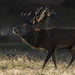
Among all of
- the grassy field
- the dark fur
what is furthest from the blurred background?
the dark fur

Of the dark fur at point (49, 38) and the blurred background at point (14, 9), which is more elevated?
the dark fur at point (49, 38)

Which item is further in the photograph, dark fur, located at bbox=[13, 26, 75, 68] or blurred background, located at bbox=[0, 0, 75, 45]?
blurred background, located at bbox=[0, 0, 75, 45]

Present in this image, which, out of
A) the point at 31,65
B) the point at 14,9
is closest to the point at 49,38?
the point at 31,65

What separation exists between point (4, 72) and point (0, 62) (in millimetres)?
1708

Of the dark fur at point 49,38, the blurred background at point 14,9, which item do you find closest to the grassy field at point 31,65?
the dark fur at point 49,38

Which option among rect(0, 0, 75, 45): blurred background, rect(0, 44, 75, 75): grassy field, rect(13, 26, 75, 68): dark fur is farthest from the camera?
rect(0, 0, 75, 45): blurred background

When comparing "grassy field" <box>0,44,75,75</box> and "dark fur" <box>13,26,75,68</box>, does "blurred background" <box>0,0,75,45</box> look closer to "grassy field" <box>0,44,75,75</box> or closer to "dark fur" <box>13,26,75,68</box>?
"grassy field" <box>0,44,75,75</box>

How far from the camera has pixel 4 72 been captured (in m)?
10.2

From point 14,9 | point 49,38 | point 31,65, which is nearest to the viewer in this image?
point 49,38

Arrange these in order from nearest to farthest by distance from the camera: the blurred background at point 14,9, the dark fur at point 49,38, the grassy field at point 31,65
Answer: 1. the grassy field at point 31,65
2. the dark fur at point 49,38
3. the blurred background at point 14,9

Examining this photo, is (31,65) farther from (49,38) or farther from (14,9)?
(14,9)

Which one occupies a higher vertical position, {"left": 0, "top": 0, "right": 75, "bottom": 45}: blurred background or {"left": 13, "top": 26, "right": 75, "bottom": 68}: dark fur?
{"left": 13, "top": 26, "right": 75, "bottom": 68}: dark fur

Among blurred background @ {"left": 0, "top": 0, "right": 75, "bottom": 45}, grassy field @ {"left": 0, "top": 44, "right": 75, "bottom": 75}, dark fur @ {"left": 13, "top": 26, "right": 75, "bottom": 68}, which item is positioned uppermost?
dark fur @ {"left": 13, "top": 26, "right": 75, "bottom": 68}

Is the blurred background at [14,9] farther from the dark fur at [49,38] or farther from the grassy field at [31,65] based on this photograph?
the dark fur at [49,38]
